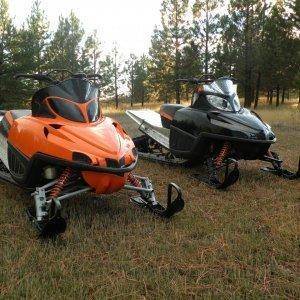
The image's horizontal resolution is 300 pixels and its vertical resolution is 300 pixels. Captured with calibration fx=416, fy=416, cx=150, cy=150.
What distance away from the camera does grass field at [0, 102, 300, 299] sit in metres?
3.04

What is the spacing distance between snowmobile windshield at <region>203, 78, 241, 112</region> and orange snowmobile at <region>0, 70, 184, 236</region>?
2326mm

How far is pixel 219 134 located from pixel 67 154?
297 cm

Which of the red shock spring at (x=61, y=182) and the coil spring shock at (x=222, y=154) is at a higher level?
the red shock spring at (x=61, y=182)

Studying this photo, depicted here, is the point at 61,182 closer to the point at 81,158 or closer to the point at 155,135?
the point at 81,158

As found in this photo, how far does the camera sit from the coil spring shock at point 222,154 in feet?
21.4

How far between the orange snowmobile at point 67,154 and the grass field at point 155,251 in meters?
0.28

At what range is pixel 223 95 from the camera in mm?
6969

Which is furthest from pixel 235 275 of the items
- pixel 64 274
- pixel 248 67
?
pixel 248 67

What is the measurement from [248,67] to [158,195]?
95.6 feet

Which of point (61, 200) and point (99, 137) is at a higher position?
point (99, 137)

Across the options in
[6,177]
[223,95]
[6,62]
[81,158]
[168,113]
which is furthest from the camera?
[6,62]

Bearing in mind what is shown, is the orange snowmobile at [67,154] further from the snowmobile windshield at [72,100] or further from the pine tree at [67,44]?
the pine tree at [67,44]

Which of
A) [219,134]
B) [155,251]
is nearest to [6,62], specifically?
[219,134]

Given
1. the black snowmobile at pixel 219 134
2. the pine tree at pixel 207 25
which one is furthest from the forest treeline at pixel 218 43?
the black snowmobile at pixel 219 134
